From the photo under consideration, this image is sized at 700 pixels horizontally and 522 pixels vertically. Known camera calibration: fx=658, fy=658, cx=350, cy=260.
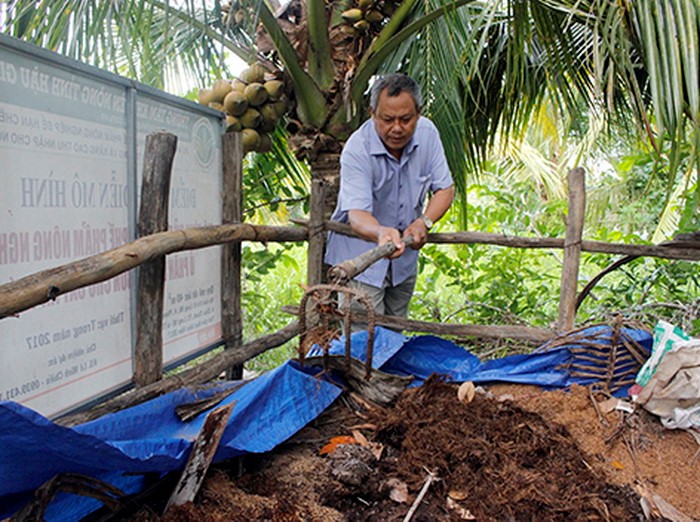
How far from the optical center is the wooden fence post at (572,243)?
11.6 ft

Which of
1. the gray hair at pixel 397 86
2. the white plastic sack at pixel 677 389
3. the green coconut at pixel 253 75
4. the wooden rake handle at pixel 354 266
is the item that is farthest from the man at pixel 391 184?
the white plastic sack at pixel 677 389

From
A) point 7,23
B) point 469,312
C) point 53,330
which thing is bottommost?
point 469,312

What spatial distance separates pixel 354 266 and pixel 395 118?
1.22 metres

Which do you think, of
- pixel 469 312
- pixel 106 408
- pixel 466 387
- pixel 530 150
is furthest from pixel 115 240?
pixel 530 150

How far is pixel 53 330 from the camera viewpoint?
196cm

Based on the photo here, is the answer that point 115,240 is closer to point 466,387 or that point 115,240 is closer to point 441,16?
point 466,387

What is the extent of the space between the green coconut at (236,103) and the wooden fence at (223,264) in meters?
0.91

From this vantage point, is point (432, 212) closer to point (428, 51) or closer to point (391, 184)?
point (391, 184)

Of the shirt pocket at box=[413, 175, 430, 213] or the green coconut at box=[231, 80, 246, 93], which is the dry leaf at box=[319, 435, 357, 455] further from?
the green coconut at box=[231, 80, 246, 93]

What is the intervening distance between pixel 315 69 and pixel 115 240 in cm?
232

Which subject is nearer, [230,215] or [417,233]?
[230,215]

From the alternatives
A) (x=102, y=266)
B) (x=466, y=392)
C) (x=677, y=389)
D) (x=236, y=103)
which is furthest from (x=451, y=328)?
(x=102, y=266)

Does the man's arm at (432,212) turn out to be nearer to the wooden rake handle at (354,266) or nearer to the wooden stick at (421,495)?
the wooden rake handle at (354,266)

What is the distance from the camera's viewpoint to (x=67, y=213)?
6.53ft
